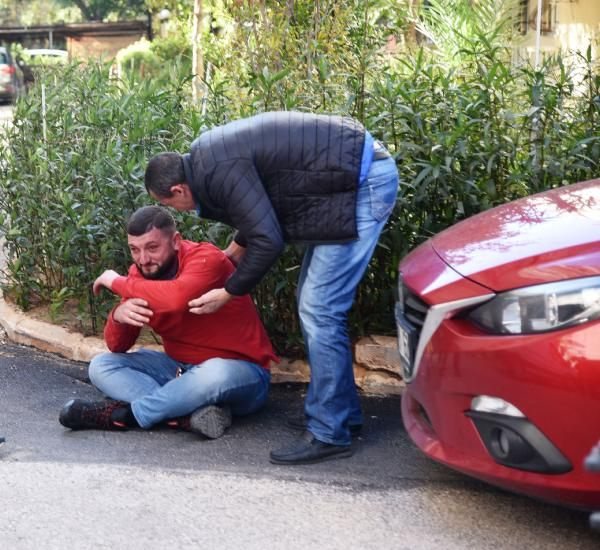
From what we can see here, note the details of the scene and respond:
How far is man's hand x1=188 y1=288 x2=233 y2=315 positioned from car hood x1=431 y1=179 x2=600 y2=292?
1.03 meters

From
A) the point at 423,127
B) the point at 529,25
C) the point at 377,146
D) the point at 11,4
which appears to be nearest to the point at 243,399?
A: the point at 377,146

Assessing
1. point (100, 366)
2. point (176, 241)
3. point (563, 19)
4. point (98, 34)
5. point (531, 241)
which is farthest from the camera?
point (98, 34)

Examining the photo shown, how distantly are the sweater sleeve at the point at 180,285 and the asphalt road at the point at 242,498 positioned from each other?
0.65 metres

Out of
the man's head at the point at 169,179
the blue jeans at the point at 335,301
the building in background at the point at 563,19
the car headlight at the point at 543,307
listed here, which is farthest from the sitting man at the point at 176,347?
the building in background at the point at 563,19

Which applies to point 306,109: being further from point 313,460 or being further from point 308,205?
point 313,460

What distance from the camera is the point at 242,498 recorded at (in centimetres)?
438

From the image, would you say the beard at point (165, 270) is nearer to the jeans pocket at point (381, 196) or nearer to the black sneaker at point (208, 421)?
the black sneaker at point (208, 421)

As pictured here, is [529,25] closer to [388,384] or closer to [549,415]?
[388,384]

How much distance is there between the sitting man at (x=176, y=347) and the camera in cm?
514

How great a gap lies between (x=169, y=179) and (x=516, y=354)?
6.05ft

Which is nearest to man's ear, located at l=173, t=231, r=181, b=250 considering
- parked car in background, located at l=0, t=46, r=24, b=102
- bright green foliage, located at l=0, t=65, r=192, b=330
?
bright green foliage, located at l=0, t=65, r=192, b=330

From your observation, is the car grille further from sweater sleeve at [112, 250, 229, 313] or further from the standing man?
sweater sleeve at [112, 250, 229, 313]

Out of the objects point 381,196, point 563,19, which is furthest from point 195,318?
point 563,19

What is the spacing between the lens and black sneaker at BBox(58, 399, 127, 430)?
206 inches
